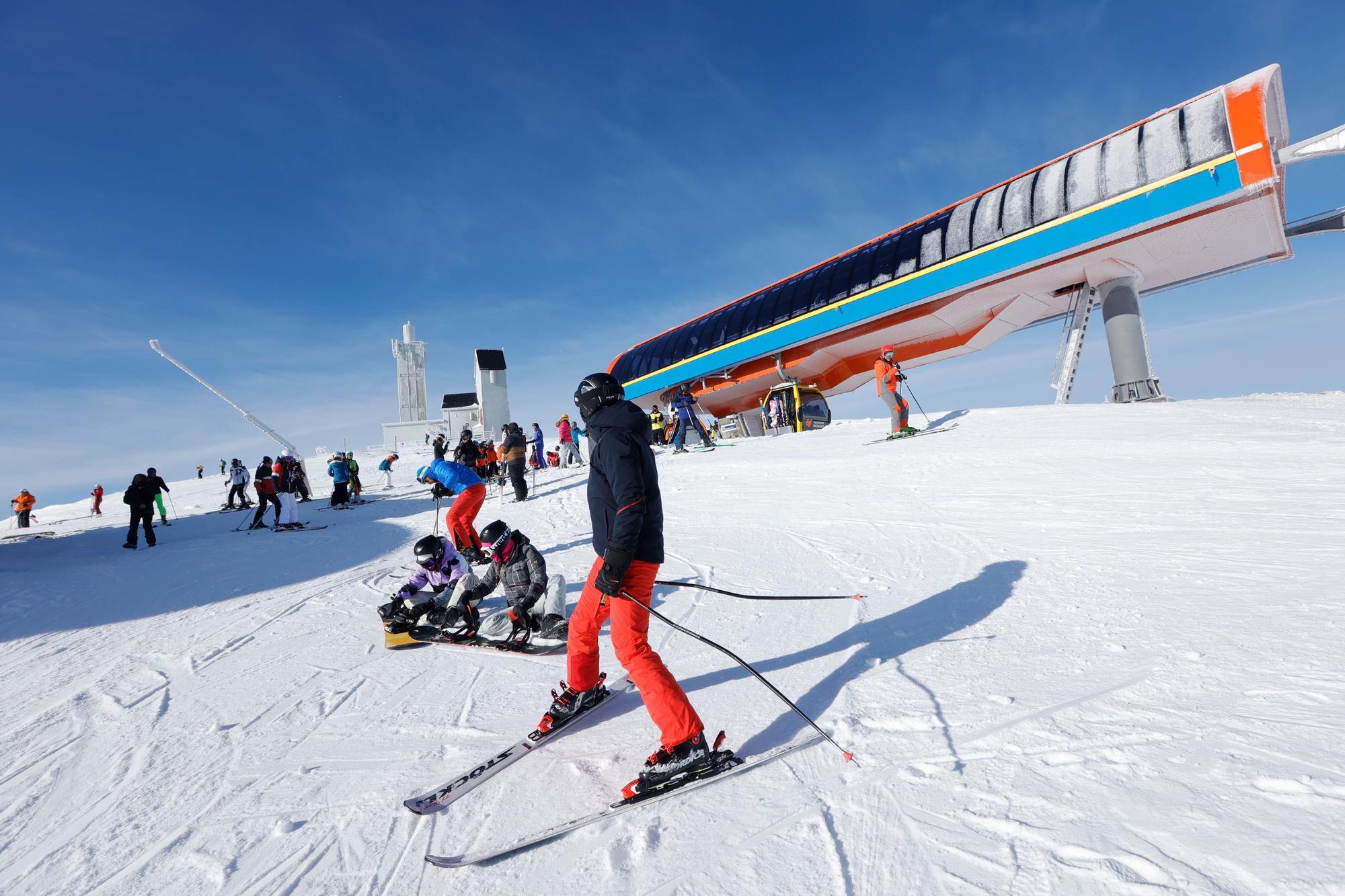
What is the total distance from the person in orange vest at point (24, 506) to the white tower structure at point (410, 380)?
32.4 metres

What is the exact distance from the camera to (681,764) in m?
2.42

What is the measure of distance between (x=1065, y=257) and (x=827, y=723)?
14.6 m

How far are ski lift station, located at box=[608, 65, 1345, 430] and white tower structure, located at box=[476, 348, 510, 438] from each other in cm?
3073

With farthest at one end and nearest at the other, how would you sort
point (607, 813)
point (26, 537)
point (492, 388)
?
1. point (492, 388)
2. point (26, 537)
3. point (607, 813)

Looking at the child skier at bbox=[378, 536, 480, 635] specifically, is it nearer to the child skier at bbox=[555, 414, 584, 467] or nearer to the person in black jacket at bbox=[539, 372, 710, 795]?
the person in black jacket at bbox=[539, 372, 710, 795]

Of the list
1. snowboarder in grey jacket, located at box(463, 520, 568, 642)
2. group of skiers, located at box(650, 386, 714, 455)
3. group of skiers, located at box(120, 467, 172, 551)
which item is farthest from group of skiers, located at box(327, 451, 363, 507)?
snowboarder in grey jacket, located at box(463, 520, 568, 642)

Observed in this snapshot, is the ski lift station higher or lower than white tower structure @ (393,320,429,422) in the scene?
lower

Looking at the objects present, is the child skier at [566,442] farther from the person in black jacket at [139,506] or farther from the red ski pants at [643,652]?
the red ski pants at [643,652]

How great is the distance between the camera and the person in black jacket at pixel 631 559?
8.02 ft

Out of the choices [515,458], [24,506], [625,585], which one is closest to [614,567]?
[625,585]

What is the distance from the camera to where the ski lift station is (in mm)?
11438

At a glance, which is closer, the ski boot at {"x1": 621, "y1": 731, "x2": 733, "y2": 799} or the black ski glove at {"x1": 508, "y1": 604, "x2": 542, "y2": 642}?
the ski boot at {"x1": 621, "y1": 731, "x2": 733, "y2": 799}

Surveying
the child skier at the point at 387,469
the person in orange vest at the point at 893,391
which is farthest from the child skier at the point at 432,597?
the person in orange vest at the point at 893,391

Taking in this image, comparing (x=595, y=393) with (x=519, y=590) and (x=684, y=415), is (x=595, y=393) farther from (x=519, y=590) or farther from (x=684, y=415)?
(x=684, y=415)
